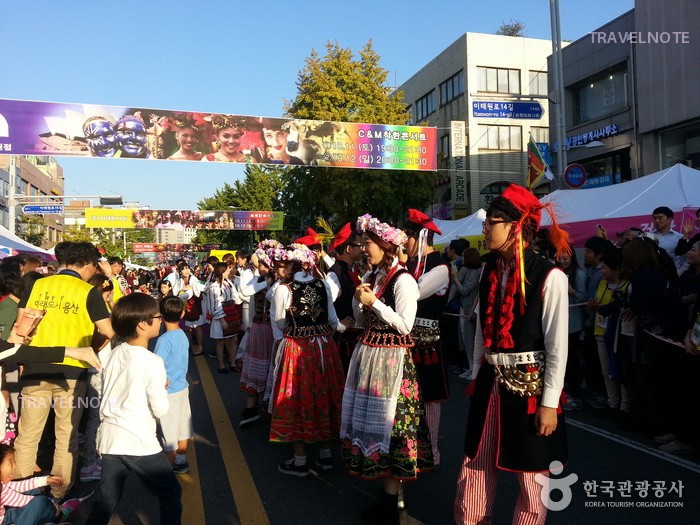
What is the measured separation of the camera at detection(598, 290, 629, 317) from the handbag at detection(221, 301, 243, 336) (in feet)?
19.6

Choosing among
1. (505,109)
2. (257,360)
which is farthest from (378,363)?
(505,109)

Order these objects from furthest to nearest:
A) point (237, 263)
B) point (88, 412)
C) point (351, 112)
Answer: point (351, 112) → point (237, 263) → point (88, 412)

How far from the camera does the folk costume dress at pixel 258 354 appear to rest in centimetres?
669

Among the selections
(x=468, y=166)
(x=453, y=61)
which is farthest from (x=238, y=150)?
(x=453, y=61)

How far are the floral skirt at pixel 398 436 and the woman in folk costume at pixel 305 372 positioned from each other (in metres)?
0.95

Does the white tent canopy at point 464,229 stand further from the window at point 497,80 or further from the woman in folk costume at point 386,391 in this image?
the window at point 497,80

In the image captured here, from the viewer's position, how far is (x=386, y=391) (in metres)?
3.97

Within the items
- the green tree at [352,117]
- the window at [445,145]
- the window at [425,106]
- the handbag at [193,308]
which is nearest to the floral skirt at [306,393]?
the handbag at [193,308]

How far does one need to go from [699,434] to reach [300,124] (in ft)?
46.3

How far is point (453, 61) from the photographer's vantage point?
31844 mm

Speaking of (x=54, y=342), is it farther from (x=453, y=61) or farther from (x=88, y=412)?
(x=453, y=61)

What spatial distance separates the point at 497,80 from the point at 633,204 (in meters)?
23.0

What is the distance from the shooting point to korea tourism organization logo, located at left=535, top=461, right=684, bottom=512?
4227 millimetres

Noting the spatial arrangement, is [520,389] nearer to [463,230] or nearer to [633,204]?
[633,204]
